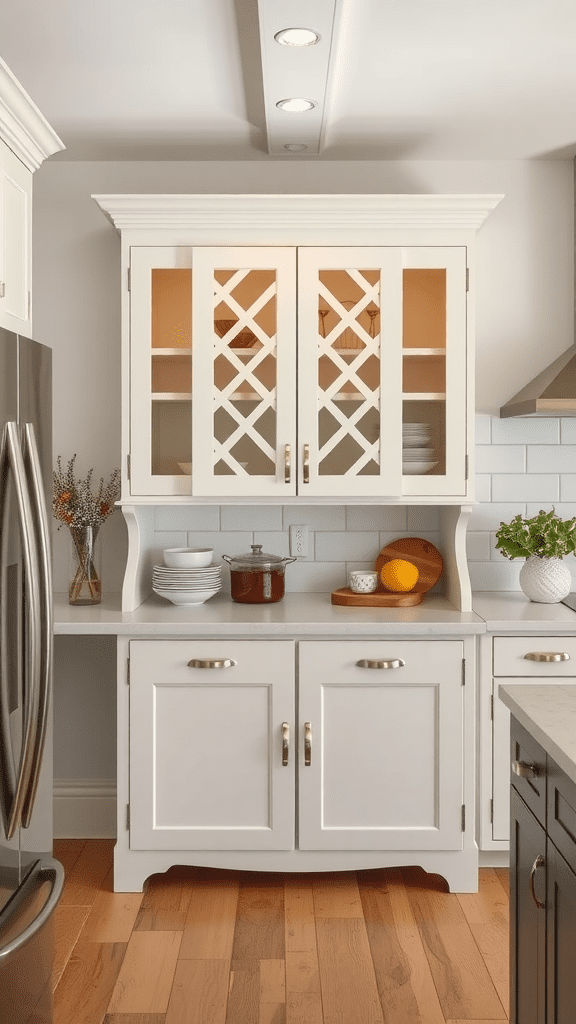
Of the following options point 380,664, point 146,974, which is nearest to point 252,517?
point 380,664

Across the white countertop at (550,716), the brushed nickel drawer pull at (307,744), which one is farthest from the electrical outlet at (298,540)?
the white countertop at (550,716)

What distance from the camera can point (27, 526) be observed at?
188cm

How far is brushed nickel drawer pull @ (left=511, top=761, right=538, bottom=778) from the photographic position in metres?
1.83

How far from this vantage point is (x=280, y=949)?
267cm

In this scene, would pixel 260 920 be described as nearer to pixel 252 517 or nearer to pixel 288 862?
pixel 288 862

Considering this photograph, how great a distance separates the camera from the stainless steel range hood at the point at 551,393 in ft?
10.0

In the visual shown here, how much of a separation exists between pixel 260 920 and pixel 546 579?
4.95 ft

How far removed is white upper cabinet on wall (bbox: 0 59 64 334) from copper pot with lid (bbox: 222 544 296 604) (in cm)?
129

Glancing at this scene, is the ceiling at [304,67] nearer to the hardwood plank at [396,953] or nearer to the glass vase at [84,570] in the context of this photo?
the glass vase at [84,570]

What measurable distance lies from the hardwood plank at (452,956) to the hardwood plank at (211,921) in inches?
22.7

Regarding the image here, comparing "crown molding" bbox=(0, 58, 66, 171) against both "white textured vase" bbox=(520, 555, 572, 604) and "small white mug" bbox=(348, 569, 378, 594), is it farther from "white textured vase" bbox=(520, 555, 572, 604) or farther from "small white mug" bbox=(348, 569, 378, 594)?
"white textured vase" bbox=(520, 555, 572, 604)

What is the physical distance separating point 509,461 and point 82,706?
6.30 ft

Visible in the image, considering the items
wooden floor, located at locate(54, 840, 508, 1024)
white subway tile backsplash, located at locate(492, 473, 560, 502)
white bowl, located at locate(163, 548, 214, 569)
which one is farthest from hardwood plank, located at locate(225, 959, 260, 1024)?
white subway tile backsplash, located at locate(492, 473, 560, 502)

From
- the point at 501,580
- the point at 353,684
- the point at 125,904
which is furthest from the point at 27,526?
the point at 501,580
